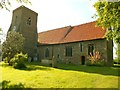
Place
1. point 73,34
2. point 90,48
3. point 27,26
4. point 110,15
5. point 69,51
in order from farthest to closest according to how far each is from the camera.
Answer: point 27,26
point 73,34
point 69,51
point 90,48
point 110,15

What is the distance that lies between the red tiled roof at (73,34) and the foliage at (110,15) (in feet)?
29.1

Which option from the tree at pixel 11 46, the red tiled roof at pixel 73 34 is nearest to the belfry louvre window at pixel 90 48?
the red tiled roof at pixel 73 34

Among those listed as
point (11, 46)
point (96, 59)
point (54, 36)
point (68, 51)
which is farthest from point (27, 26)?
point (96, 59)

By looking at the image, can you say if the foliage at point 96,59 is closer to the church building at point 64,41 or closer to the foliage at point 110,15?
the church building at point 64,41

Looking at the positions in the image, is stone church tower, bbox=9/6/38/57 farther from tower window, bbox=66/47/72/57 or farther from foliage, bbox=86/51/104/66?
foliage, bbox=86/51/104/66

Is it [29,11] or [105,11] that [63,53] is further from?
[105,11]

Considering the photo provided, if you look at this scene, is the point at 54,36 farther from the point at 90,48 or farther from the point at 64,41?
the point at 90,48

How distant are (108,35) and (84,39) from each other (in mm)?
11410

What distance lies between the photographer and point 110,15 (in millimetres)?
21062

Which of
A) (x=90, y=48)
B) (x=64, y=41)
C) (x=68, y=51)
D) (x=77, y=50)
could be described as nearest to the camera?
(x=90, y=48)

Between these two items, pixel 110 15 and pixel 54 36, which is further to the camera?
pixel 54 36

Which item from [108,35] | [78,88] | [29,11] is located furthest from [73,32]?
[78,88]

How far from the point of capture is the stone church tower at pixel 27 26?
44.5 m

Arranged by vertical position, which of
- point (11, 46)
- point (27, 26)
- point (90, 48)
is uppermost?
point (27, 26)
